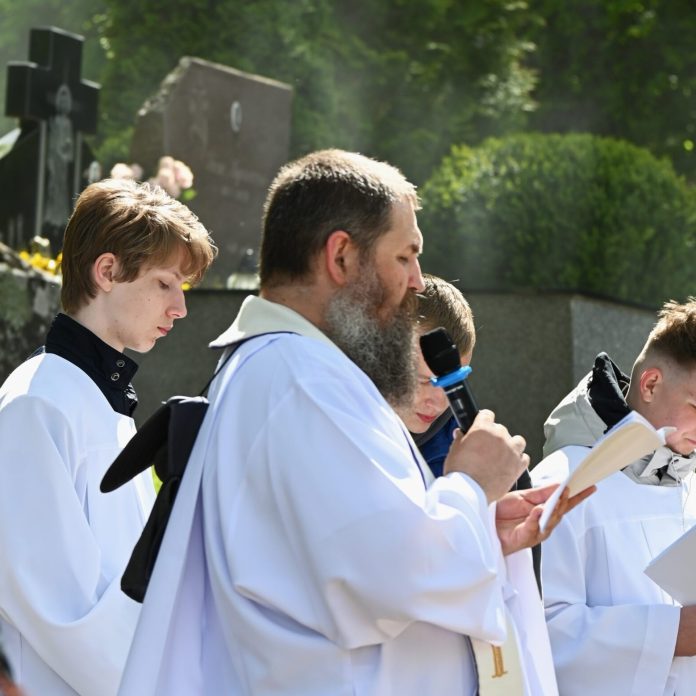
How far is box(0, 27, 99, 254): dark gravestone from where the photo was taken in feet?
33.3

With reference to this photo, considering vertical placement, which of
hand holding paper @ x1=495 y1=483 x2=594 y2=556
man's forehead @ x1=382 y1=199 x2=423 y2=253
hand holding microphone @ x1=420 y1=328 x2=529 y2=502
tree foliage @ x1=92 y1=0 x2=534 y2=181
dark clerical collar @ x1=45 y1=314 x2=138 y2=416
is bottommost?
tree foliage @ x1=92 y1=0 x2=534 y2=181

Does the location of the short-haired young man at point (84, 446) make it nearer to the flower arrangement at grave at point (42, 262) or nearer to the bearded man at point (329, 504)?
the bearded man at point (329, 504)

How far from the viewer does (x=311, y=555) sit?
2354 millimetres

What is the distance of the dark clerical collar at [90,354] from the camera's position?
361 centimetres

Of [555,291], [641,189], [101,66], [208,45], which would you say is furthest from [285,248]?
[101,66]

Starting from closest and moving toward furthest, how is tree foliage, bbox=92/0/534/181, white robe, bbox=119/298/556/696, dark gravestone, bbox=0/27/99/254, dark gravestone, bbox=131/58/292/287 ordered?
white robe, bbox=119/298/556/696 < dark gravestone, bbox=0/27/99/254 < dark gravestone, bbox=131/58/292/287 < tree foliage, bbox=92/0/534/181

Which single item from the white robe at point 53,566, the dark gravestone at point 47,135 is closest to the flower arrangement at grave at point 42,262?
the dark gravestone at point 47,135

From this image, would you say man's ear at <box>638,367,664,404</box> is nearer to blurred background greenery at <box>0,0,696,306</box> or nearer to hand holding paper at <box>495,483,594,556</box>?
hand holding paper at <box>495,483,594,556</box>

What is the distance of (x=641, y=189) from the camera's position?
1097 cm

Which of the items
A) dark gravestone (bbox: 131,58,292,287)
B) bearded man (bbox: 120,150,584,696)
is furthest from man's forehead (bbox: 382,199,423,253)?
dark gravestone (bbox: 131,58,292,287)

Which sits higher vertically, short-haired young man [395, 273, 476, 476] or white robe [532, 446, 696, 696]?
short-haired young man [395, 273, 476, 476]

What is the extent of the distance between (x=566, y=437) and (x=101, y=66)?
15.7 m

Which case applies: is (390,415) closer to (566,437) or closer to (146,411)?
(566,437)

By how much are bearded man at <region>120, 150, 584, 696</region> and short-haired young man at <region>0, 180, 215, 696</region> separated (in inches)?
32.9
